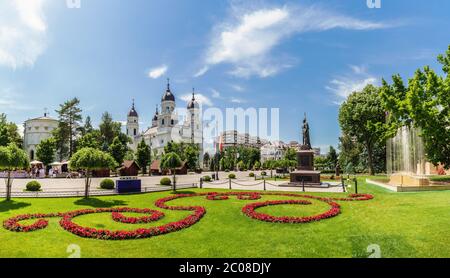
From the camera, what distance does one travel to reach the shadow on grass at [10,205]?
14.2 metres

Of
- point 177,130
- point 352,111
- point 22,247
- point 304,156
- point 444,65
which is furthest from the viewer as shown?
point 177,130

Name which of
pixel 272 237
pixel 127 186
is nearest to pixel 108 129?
pixel 127 186

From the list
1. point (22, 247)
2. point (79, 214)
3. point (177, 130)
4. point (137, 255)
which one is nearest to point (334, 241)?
point (137, 255)

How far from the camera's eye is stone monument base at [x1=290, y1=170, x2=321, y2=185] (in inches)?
1068

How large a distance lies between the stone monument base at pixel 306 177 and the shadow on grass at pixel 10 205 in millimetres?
21592

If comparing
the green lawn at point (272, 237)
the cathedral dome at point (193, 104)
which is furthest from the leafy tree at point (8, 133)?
the cathedral dome at point (193, 104)

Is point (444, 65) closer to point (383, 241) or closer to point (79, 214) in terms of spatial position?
point (383, 241)

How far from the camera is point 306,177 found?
2752cm

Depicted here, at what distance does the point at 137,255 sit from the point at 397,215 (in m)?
10.3

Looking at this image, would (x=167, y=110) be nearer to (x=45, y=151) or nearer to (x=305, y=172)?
(x=45, y=151)

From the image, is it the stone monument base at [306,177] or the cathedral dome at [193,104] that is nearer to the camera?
the stone monument base at [306,177]

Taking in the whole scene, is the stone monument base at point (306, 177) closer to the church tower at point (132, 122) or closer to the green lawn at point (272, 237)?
the green lawn at point (272, 237)
